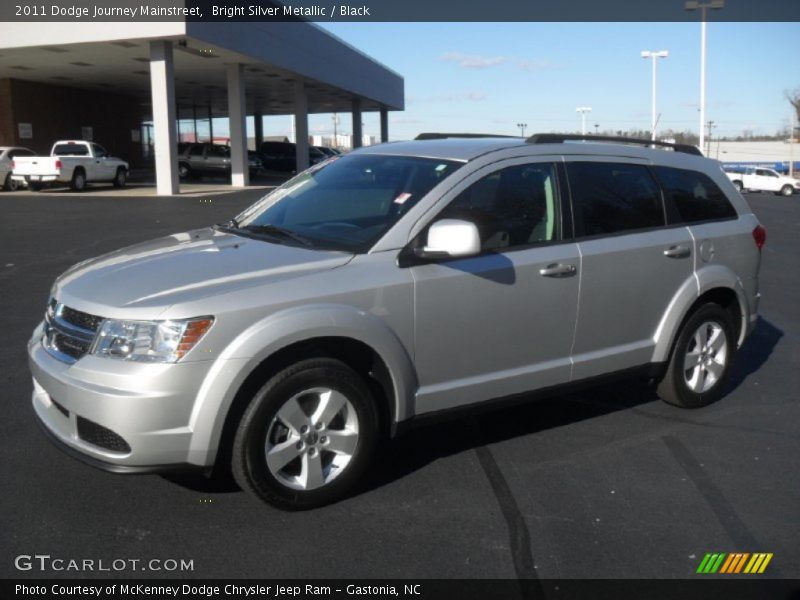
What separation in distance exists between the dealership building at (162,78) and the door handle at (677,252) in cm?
2282

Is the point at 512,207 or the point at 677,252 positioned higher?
the point at 512,207

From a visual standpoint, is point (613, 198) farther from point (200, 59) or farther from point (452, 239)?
point (200, 59)

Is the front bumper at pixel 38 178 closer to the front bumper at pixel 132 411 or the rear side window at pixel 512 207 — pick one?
the rear side window at pixel 512 207

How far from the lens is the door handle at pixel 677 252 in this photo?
5.32m

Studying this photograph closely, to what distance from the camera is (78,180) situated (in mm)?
28875

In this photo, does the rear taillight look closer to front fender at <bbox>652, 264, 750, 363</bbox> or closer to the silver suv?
the silver suv

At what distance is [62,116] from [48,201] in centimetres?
1768

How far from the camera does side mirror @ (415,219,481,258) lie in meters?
4.10

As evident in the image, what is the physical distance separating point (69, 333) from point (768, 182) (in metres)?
50.0

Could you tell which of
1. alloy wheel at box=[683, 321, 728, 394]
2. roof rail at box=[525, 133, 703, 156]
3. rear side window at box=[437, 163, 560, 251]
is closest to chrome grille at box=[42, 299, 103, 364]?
rear side window at box=[437, 163, 560, 251]

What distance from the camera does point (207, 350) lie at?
362 cm

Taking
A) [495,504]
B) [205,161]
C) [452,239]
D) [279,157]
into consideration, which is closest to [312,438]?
[495,504]

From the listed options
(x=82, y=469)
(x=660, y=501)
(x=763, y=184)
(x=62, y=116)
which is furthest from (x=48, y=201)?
(x=763, y=184)

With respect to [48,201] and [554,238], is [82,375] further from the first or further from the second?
[48,201]
